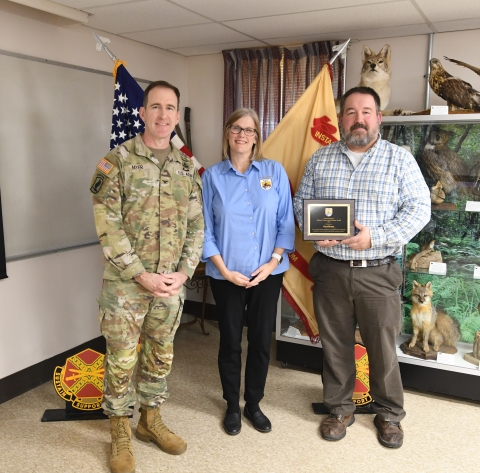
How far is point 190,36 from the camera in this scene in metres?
3.36

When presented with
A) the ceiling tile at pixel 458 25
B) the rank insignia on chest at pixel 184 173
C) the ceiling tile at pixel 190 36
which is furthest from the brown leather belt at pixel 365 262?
the ceiling tile at pixel 190 36

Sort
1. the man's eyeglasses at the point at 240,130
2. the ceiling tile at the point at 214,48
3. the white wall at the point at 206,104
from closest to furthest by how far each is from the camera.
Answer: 1. the man's eyeglasses at the point at 240,130
2. the ceiling tile at the point at 214,48
3. the white wall at the point at 206,104

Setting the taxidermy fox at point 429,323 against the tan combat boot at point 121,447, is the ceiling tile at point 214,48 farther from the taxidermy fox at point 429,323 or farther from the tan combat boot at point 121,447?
the tan combat boot at point 121,447

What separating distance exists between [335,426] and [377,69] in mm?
2067

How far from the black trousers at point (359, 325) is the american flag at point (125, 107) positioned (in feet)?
3.42

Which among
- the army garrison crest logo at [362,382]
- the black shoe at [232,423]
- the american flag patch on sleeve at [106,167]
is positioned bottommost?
the black shoe at [232,423]

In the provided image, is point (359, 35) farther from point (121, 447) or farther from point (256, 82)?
point (121, 447)

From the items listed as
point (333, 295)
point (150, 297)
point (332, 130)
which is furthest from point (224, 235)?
point (332, 130)

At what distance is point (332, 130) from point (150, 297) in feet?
4.85

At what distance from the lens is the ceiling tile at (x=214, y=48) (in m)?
3.59

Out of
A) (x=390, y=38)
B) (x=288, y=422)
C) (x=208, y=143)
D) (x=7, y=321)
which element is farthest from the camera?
(x=208, y=143)

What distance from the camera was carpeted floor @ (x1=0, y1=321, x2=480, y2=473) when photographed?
7.52 ft

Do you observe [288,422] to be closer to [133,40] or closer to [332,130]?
[332,130]

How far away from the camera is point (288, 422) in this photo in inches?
105
